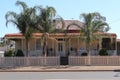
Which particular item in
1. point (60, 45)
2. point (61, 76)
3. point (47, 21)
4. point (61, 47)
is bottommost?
point (61, 76)

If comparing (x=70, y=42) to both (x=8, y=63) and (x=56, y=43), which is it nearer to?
(x=56, y=43)

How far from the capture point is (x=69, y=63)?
35406 mm

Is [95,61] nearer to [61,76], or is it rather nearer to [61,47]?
[61,47]

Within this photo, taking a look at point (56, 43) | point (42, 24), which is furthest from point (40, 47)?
point (42, 24)

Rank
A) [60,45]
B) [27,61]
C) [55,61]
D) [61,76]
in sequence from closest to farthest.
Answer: [61,76] < [27,61] < [55,61] < [60,45]

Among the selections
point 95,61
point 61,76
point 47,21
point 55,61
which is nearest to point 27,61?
point 55,61

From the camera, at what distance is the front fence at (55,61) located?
3478 cm

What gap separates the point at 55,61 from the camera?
35.0 meters

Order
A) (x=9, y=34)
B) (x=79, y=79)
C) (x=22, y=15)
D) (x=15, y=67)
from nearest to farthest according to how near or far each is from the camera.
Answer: (x=79, y=79), (x=15, y=67), (x=22, y=15), (x=9, y=34)

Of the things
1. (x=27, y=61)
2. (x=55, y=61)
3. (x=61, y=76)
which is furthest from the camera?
(x=55, y=61)

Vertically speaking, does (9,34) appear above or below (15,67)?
above

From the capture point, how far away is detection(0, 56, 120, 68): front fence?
114 feet

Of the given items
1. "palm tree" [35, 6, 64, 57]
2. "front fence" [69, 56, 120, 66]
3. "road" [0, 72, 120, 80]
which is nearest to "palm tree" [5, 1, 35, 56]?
"palm tree" [35, 6, 64, 57]

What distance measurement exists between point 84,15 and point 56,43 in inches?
359
